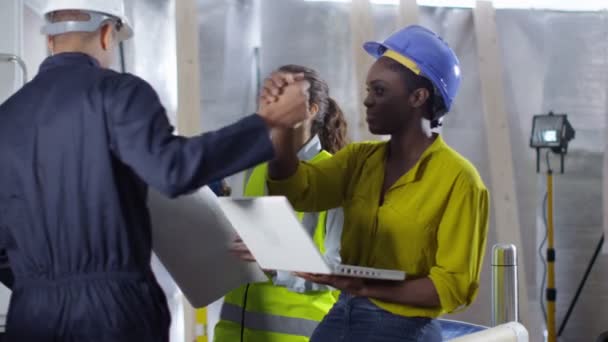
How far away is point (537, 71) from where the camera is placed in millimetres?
4949

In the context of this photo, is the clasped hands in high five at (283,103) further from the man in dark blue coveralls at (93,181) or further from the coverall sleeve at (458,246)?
the coverall sleeve at (458,246)

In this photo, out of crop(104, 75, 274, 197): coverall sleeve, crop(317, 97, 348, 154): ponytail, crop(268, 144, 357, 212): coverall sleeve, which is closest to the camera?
crop(104, 75, 274, 197): coverall sleeve

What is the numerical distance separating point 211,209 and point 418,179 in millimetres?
472

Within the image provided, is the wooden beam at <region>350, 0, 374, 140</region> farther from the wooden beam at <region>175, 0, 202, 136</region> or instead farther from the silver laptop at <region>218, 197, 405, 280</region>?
the silver laptop at <region>218, 197, 405, 280</region>

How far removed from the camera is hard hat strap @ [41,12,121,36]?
1.66 meters

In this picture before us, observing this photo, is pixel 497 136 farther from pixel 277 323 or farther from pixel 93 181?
pixel 93 181

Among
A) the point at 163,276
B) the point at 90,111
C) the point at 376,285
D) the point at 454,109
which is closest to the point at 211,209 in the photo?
the point at 376,285

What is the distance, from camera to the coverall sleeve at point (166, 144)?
147 centimetres

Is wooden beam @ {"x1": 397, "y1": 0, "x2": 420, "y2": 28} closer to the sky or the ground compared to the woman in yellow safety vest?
closer to the sky

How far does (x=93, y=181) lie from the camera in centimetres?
155

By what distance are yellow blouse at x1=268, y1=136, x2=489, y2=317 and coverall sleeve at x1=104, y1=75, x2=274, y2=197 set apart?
470 mm

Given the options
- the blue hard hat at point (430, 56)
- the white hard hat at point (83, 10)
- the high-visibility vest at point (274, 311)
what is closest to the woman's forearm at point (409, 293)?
the blue hard hat at point (430, 56)

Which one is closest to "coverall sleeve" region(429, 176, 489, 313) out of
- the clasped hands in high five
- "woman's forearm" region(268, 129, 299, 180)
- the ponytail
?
"woman's forearm" region(268, 129, 299, 180)

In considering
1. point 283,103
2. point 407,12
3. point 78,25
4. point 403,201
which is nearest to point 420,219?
point 403,201
